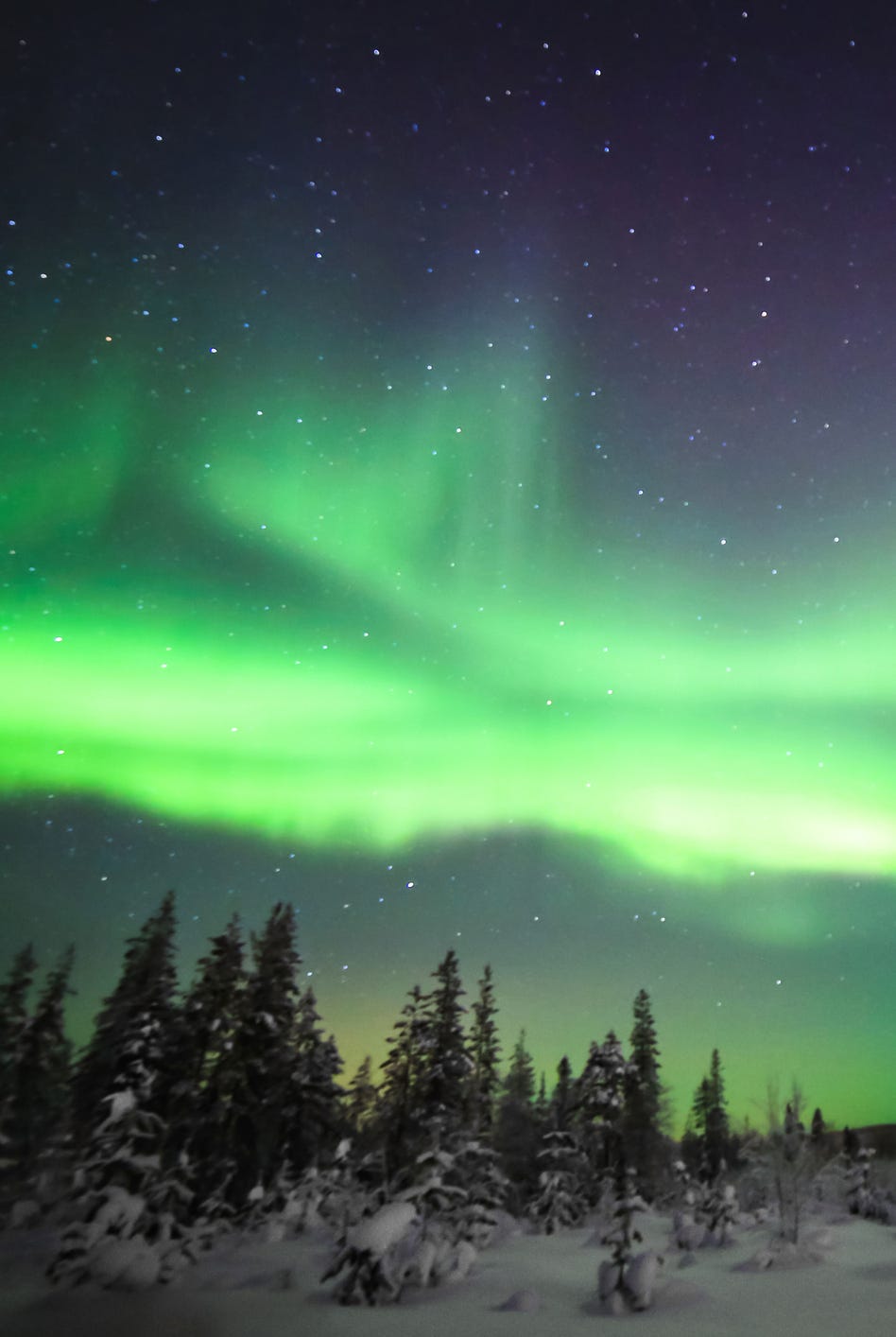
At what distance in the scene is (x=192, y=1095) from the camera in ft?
105

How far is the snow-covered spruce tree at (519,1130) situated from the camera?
56656 mm

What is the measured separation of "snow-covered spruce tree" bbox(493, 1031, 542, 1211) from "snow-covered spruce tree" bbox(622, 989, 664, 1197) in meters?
6.68

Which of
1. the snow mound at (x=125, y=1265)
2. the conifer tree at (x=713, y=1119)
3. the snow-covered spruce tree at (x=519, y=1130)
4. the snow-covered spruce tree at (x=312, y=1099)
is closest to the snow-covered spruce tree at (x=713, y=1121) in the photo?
the conifer tree at (x=713, y=1119)

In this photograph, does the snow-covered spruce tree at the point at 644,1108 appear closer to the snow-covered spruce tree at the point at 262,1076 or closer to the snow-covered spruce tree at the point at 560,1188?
the snow-covered spruce tree at the point at 560,1188

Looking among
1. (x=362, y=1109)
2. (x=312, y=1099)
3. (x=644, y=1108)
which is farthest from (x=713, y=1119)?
(x=312, y=1099)

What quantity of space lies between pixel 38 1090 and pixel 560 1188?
1103 inches

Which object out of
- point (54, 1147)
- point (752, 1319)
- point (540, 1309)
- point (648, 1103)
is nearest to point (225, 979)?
point (54, 1147)

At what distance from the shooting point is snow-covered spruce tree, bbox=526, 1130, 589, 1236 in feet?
145

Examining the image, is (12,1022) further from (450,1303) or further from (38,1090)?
(450,1303)

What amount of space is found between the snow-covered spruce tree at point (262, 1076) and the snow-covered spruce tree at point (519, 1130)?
70.9ft

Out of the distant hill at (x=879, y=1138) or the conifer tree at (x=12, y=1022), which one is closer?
the conifer tree at (x=12, y=1022)

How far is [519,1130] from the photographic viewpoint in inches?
2456

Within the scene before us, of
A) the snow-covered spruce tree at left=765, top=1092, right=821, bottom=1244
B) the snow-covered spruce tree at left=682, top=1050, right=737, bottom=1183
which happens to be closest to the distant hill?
the snow-covered spruce tree at left=682, top=1050, right=737, bottom=1183

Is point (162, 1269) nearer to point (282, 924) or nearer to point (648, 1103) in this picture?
point (282, 924)
